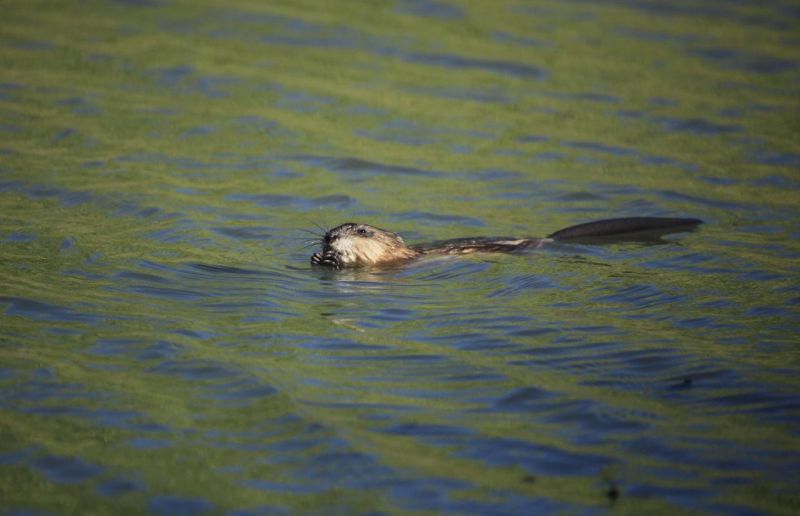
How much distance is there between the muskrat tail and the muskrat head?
1548 millimetres

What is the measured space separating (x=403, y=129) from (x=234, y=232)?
4.24 m

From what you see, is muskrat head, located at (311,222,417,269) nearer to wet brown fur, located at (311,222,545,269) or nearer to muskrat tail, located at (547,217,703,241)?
wet brown fur, located at (311,222,545,269)

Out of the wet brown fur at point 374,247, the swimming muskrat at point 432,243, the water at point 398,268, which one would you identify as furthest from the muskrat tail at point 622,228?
the wet brown fur at point 374,247

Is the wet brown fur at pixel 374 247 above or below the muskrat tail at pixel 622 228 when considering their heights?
below

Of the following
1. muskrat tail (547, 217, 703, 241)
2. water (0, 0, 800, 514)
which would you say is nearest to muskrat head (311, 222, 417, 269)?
water (0, 0, 800, 514)

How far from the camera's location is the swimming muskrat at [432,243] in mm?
9461

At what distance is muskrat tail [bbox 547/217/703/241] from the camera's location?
1003 cm

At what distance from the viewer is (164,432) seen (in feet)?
19.8

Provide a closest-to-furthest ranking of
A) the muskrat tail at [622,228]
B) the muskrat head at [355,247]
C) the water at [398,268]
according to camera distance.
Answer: the water at [398,268] → the muskrat head at [355,247] → the muskrat tail at [622,228]

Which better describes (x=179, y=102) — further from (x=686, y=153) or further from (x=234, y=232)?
(x=686, y=153)

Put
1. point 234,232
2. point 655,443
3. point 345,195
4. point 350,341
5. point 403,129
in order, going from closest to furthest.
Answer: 1. point 655,443
2. point 350,341
3. point 234,232
4. point 345,195
5. point 403,129

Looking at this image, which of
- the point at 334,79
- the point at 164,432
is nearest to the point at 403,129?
the point at 334,79

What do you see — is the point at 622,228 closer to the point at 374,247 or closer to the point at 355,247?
the point at 374,247

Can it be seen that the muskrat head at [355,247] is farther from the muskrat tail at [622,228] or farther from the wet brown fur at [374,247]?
the muskrat tail at [622,228]
